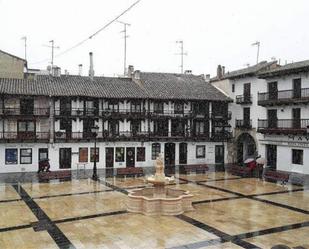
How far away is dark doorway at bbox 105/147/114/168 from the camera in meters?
35.7

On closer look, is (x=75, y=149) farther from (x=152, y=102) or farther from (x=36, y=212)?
(x=36, y=212)

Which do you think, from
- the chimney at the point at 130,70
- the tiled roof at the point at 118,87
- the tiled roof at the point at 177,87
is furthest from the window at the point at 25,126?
the chimney at the point at 130,70

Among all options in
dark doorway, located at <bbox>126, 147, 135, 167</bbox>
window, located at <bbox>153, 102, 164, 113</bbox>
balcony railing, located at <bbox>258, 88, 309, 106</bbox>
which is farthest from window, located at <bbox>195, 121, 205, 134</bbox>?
dark doorway, located at <bbox>126, 147, 135, 167</bbox>

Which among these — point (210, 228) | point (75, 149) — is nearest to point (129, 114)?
point (75, 149)

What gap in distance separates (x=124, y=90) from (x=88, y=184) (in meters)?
13.9

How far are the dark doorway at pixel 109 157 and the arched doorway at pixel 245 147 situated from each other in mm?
13321

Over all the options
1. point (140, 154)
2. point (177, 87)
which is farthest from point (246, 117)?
point (140, 154)

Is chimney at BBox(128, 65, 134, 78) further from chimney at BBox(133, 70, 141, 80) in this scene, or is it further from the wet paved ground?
the wet paved ground

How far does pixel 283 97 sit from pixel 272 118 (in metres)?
2.69

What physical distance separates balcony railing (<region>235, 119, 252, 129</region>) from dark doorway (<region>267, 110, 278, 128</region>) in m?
2.41

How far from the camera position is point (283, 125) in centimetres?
3328

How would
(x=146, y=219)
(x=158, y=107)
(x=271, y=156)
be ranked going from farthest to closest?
1. (x=158, y=107)
2. (x=271, y=156)
3. (x=146, y=219)

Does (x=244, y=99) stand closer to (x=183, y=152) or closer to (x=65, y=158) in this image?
(x=183, y=152)

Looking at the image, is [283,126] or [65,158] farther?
[65,158]
